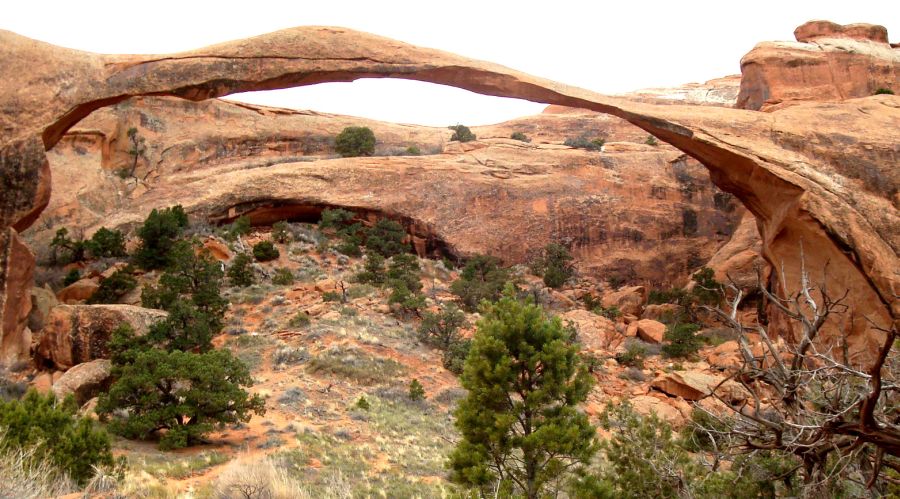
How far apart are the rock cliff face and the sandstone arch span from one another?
827 cm

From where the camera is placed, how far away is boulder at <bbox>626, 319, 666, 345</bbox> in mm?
20312

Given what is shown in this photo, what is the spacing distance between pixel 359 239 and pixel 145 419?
45.1ft

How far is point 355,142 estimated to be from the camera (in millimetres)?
29000

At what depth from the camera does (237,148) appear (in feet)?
94.4

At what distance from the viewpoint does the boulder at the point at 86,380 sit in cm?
1352

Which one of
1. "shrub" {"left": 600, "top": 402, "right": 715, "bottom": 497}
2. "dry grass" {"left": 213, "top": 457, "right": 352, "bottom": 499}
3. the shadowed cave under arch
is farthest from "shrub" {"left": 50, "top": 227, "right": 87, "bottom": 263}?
"shrub" {"left": 600, "top": 402, "right": 715, "bottom": 497}

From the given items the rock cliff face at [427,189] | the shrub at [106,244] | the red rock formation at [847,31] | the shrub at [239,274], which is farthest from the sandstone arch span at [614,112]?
the rock cliff face at [427,189]

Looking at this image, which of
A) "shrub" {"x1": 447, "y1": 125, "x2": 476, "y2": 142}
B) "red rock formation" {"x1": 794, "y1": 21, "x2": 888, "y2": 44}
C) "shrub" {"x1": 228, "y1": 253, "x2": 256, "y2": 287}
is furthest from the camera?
"shrub" {"x1": 447, "y1": 125, "x2": 476, "y2": 142}

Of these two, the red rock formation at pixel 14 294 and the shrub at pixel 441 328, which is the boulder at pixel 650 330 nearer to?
the shrub at pixel 441 328

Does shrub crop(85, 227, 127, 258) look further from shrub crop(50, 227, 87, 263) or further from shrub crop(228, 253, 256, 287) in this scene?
shrub crop(228, 253, 256, 287)

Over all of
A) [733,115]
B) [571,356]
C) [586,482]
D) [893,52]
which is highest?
[893,52]

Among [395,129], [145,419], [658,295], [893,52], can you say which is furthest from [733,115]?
[395,129]

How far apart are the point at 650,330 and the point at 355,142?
13.8m

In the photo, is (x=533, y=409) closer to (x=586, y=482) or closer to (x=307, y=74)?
(x=586, y=482)
